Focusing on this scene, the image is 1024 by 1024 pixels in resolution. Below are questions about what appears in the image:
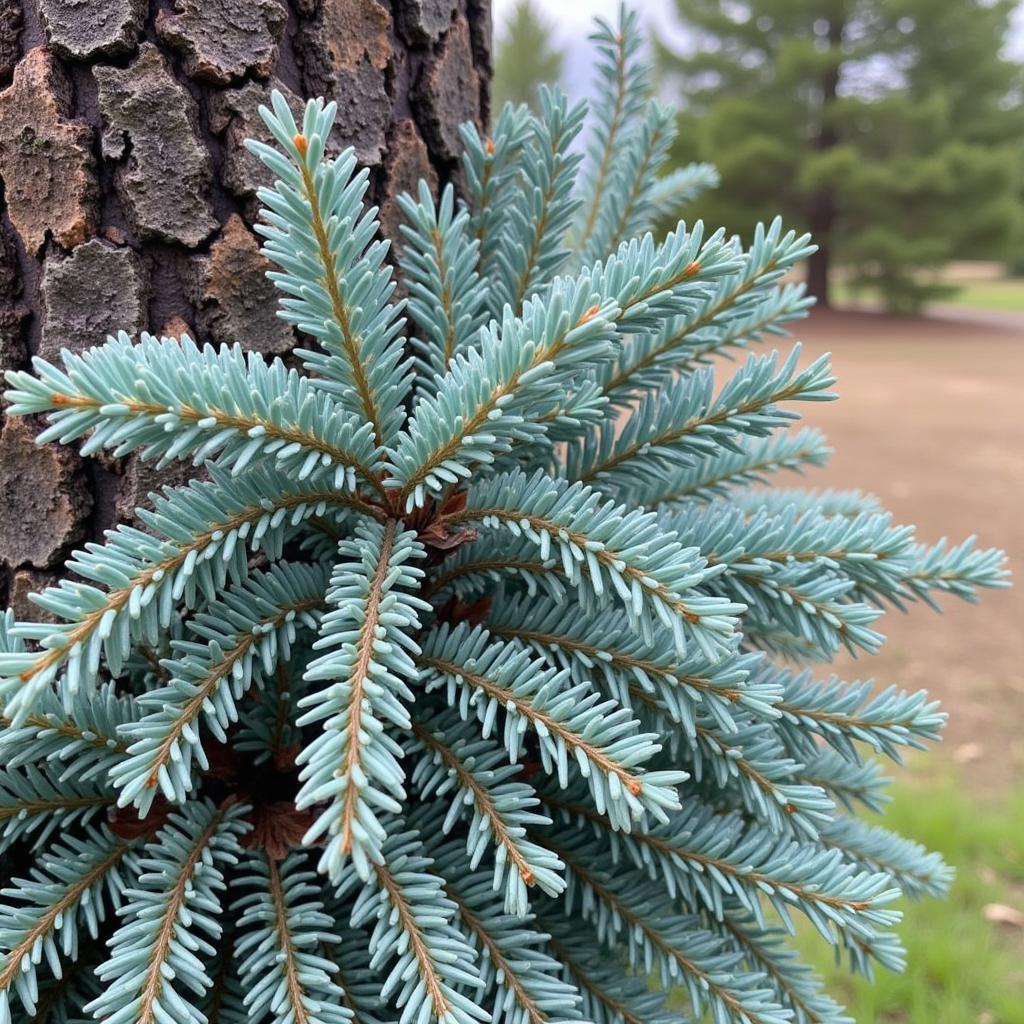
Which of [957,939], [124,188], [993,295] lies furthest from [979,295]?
[124,188]

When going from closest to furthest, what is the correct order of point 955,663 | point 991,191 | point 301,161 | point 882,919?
1. point 301,161
2. point 882,919
3. point 955,663
4. point 991,191

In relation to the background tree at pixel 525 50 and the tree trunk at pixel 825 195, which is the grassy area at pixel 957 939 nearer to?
the tree trunk at pixel 825 195

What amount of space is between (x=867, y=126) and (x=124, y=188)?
777 inches

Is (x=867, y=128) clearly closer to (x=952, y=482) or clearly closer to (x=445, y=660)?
(x=952, y=482)

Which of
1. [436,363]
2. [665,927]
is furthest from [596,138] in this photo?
[665,927]

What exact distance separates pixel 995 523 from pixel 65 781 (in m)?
6.07

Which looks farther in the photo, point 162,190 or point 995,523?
point 995,523

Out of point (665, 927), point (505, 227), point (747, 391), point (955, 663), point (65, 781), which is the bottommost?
point (955, 663)

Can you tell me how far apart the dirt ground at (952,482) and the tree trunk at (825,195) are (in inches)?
153

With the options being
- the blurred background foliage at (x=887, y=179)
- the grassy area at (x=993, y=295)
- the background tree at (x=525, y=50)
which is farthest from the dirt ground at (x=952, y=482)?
the background tree at (x=525, y=50)

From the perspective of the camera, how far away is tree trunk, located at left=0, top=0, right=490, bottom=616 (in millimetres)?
740

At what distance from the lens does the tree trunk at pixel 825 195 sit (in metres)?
17.5

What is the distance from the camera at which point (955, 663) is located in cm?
390

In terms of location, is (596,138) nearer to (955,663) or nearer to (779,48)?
(955,663)
